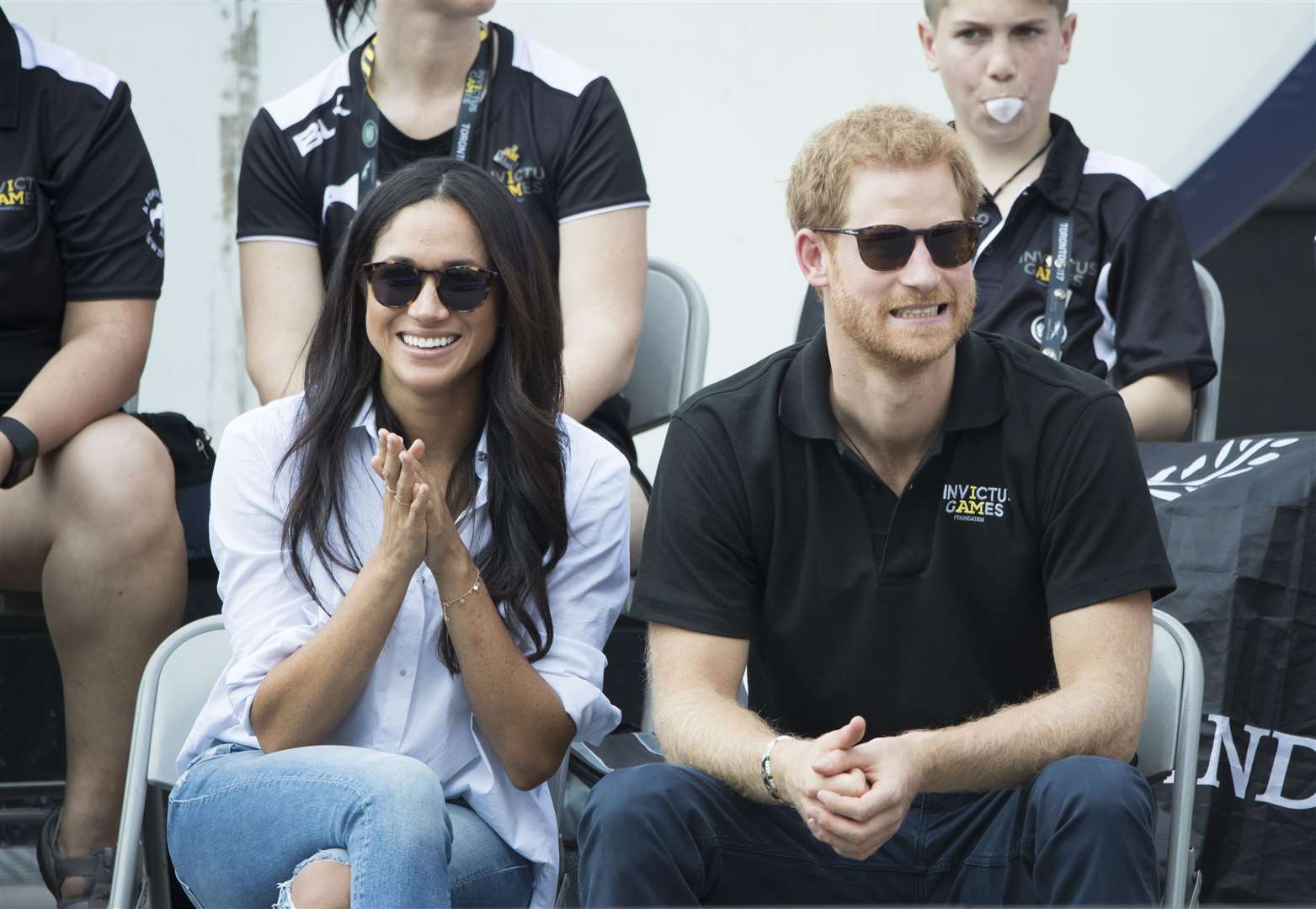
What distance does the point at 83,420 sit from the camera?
282 centimetres

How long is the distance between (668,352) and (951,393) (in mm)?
1180

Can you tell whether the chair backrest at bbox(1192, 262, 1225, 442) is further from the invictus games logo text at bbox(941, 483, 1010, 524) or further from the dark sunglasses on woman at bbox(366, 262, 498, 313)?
the dark sunglasses on woman at bbox(366, 262, 498, 313)

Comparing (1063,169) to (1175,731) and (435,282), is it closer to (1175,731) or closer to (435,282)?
(1175,731)

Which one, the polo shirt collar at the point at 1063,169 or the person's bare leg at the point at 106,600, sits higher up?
the polo shirt collar at the point at 1063,169

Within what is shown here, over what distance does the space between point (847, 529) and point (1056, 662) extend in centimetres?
33

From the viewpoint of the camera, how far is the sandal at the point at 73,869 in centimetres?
256

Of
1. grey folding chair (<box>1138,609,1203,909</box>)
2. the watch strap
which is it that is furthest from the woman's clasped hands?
grey folding chair (<box>1138,609,1203,909</box>)

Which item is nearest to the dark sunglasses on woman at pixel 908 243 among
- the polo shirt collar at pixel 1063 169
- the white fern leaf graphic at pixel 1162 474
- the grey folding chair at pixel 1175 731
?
the grey folding chair at pixel 1175 731

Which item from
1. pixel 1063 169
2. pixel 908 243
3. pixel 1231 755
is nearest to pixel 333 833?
pixel 908 243

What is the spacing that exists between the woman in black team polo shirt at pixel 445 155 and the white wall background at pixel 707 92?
0.88 metres

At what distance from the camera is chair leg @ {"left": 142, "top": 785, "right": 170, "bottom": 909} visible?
7.73 ft

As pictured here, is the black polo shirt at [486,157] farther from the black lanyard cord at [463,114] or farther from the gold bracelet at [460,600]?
the gold bracelet at [460,600]

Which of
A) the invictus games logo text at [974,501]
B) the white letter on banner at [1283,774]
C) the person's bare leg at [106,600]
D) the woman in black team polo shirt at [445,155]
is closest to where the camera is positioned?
the invictus games logo text at [974,501]

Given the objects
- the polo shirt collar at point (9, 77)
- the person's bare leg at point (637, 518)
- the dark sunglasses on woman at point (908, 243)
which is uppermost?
the polo shirt collar at point (9, 77)
